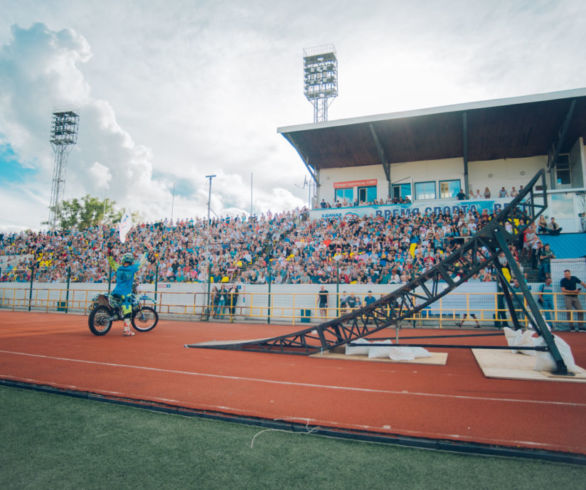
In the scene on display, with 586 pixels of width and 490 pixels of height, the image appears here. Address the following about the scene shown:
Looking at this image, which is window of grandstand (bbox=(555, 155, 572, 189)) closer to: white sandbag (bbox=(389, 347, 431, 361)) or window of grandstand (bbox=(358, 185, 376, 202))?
window of grandstand (bbox=(358, 185, 376, 202))

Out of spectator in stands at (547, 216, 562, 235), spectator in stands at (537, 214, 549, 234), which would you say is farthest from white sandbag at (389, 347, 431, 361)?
spectator in stands at (547, 216, 562, 235)

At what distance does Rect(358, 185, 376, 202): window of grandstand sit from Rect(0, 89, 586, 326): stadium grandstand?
0.09m

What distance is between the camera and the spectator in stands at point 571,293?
43.9 feet

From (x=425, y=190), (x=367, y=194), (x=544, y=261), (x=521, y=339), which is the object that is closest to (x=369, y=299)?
(x=544, y=261)

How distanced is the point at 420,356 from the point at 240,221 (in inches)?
871

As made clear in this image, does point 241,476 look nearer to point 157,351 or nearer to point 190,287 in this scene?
point 157,351

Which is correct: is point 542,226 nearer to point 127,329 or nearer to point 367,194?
point 367,194

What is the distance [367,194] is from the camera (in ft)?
99.1

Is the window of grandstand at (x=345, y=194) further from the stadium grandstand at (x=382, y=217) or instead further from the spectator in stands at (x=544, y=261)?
the spectator in stands at (x=544, y=261)

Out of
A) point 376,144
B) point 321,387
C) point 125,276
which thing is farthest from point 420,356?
point 376,144

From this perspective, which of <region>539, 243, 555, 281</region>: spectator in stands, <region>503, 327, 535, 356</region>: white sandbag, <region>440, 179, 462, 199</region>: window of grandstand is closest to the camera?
<region>503, 327, 535, 356</region>: white sandbag

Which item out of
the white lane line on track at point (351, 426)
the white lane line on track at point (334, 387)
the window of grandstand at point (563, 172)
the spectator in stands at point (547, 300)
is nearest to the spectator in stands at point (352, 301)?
the spectator in stands at point (547, 300)

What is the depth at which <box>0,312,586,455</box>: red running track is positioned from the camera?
3994 millimetres

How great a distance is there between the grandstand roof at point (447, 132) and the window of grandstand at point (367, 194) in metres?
1.96
